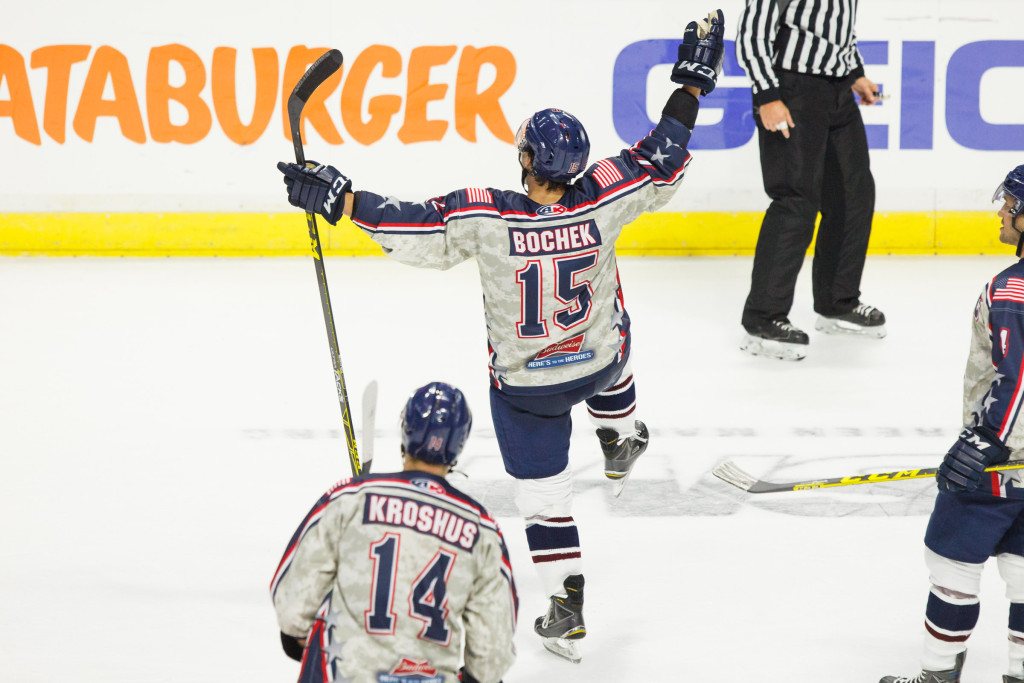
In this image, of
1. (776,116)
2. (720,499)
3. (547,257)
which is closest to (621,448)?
(720,499)

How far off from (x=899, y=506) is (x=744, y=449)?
1.84 feet

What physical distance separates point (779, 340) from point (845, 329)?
478mm

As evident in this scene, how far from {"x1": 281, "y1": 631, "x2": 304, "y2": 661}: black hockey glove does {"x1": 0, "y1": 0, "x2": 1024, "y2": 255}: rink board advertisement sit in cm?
447

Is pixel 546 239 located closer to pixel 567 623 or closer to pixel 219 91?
pixel 567 623

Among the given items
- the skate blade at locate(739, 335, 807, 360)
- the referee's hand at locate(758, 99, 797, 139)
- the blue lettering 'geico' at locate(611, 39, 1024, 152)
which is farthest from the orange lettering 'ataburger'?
the skate blade at locate(739, 335, 807, 360)

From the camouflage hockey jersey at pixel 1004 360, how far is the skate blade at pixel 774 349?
2395 mm

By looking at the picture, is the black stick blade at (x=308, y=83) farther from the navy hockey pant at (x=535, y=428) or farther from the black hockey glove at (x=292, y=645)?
the black hockey glove at (x=292, y=645)

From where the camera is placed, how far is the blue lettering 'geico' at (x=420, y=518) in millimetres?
1550

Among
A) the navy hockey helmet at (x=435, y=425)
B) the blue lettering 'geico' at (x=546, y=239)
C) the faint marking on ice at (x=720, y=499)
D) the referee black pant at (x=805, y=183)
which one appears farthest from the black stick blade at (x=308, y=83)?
the referee black pant at (x=805, y=183)

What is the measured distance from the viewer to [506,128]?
6047 mm

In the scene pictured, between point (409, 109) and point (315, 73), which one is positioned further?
point (409, 109)

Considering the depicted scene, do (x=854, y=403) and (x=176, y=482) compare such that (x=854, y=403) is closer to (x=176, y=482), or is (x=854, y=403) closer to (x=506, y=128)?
(x=176, y=482)

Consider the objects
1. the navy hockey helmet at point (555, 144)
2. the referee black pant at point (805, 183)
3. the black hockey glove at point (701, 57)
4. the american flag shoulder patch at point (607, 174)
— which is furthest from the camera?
the referee black pant at point (805, 183)

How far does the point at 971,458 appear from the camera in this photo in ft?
6.40
